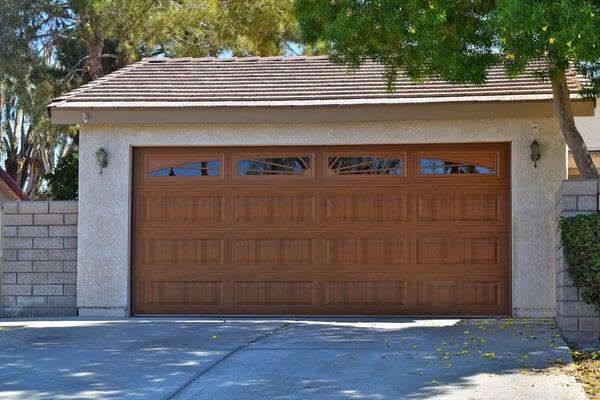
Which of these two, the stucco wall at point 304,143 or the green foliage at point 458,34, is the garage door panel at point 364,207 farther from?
the green foliage at point 458,34

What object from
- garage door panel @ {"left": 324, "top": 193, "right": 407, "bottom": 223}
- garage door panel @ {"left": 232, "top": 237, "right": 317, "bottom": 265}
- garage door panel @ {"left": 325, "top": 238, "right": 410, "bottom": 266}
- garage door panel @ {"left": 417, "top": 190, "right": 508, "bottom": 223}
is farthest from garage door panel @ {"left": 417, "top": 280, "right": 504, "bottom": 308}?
garage door panel @ {"left": 232, "top": 237, "right": 317, "bottom": 265}

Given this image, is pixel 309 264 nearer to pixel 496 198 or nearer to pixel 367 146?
pixel 367 146

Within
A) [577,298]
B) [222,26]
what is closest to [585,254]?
[577,298]

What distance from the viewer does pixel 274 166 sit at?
13.1m

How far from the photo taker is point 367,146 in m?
12.9

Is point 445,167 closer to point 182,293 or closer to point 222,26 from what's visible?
point 182,293

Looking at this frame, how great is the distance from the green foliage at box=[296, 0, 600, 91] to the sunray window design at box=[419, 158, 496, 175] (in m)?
1.88

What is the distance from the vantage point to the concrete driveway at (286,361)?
724cm

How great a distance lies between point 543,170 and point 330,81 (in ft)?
11.4

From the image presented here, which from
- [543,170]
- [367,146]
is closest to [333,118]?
[367,146]

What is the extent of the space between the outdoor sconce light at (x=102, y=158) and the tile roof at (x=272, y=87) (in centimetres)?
67

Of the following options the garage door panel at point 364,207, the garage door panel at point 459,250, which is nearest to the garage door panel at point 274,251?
the garage door panel at point 364,207

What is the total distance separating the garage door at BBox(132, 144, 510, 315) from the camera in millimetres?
12680

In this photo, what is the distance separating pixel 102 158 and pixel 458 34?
5741 mm
